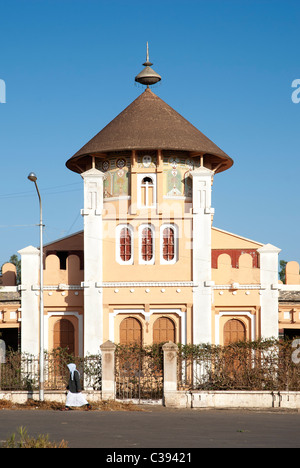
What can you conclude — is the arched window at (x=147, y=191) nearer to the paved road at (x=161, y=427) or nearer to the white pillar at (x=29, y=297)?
the white pillar at (x=29, y=297)

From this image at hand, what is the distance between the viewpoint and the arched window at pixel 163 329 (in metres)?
28.1

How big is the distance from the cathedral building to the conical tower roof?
0.06 meters

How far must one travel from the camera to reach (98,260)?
2802 centimetres

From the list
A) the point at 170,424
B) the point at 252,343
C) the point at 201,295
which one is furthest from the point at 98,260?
the point at 170,424

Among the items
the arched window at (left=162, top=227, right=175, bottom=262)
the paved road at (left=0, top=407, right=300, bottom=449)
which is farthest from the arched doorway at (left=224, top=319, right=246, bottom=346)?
the paved road at (left=0, top=407, right=300, bottom=449)

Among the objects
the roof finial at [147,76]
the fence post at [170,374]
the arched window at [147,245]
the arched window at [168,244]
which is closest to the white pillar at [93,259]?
the arched window at [147,245]

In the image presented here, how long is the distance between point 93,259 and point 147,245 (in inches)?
82.8

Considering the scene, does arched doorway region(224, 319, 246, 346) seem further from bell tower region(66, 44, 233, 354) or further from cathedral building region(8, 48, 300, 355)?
bell tower region(66, 44, 233, 354)

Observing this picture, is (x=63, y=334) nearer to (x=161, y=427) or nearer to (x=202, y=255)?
(x=202, y=255)

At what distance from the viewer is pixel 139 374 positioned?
23562 mm

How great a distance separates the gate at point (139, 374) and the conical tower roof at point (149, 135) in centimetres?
793
